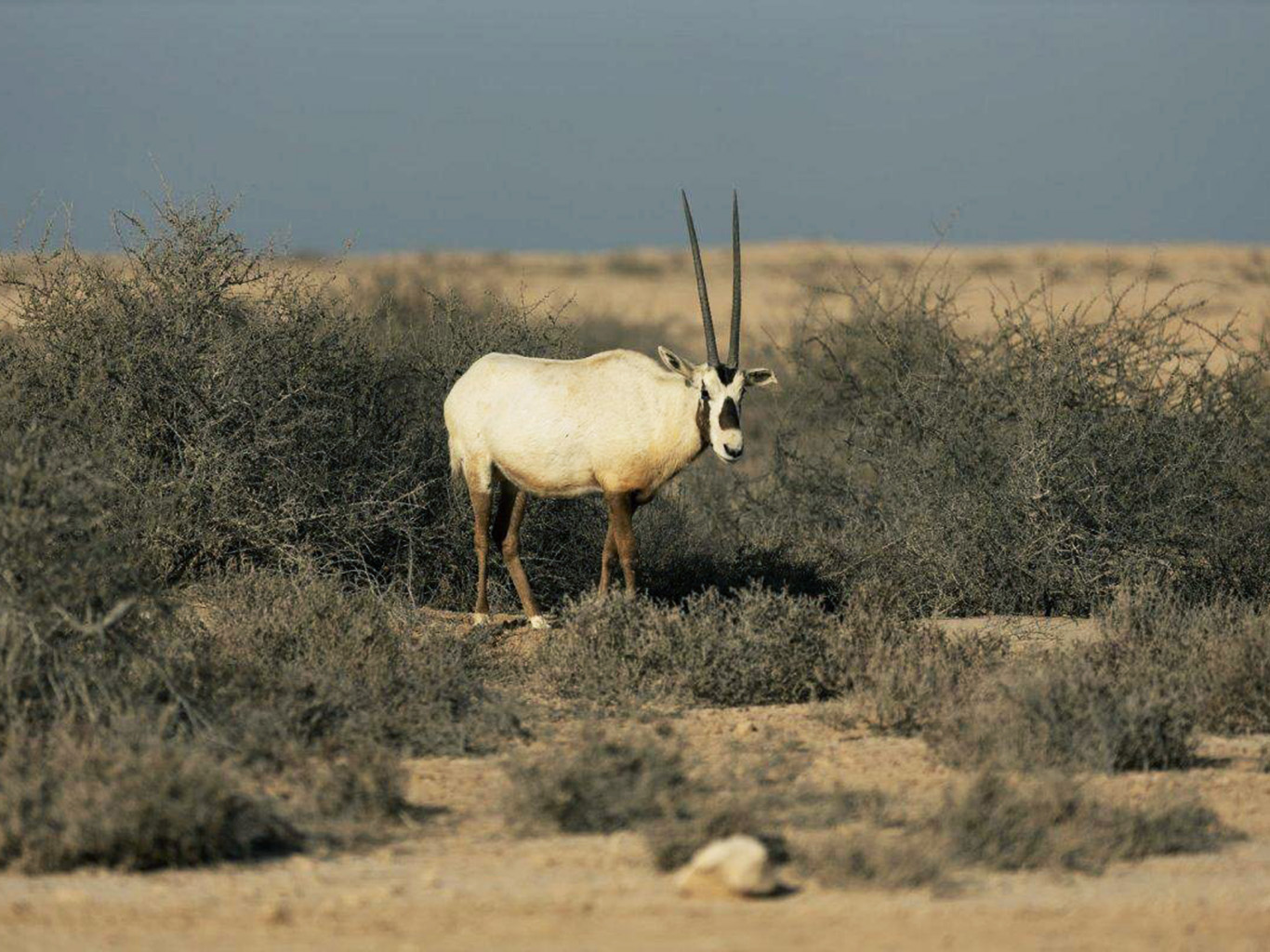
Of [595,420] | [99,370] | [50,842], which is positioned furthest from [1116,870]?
[99,370]

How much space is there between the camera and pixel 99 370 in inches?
388

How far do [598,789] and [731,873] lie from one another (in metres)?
1.02

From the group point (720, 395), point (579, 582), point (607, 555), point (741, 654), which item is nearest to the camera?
point (741, 654)

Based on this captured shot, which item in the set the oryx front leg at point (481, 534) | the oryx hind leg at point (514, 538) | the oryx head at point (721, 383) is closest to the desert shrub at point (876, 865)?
the oryx head at point (721, 383)

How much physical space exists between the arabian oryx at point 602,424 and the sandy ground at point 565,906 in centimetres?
408

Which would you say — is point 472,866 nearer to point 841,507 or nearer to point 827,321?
point 841,507

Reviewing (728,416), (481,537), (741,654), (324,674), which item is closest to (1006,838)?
(741,654)

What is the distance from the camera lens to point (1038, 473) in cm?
1095

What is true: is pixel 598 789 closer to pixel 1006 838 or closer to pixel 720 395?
pixel 1006 838

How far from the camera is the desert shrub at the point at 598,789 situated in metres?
6.00

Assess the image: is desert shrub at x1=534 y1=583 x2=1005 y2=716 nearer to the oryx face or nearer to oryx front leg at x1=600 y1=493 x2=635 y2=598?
oryx front leg at x1=600 y1=493 x2=635 y2=598

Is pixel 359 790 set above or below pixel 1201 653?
below

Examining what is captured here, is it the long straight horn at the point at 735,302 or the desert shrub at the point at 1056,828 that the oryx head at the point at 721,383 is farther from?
the desert shrub at the point at 1056,828

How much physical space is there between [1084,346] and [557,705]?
19.1ft
